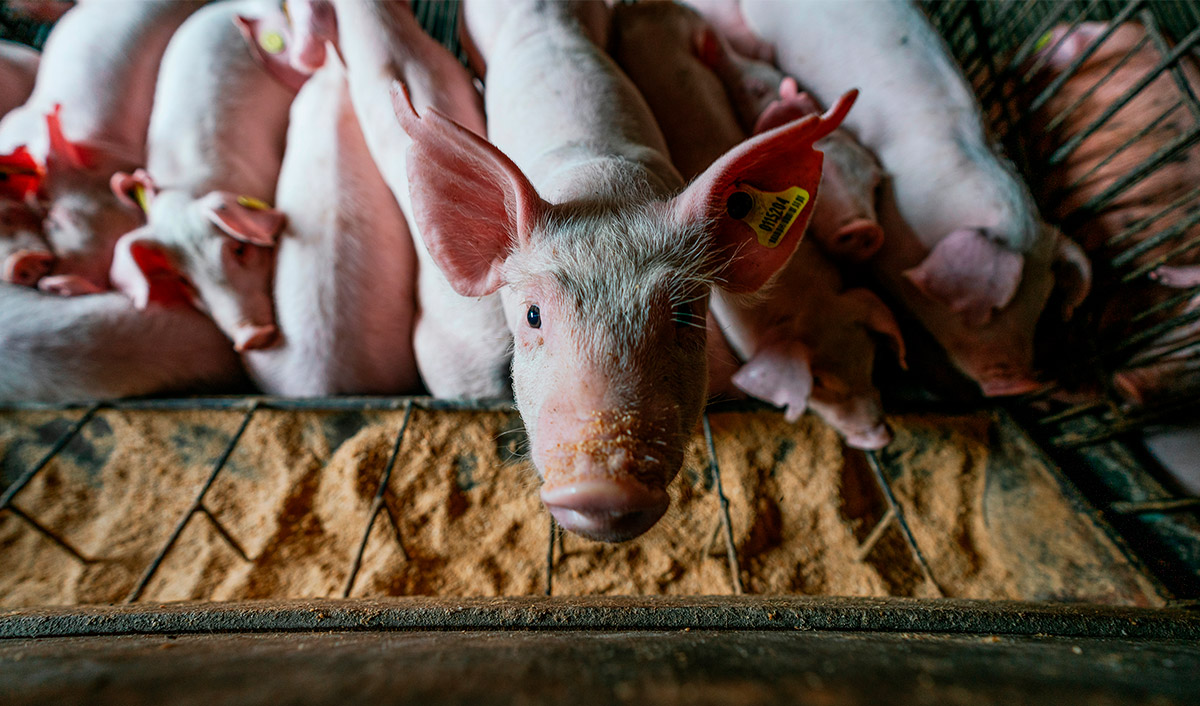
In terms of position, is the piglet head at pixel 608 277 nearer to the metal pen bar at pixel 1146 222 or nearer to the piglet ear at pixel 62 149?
the metal pen bar at pixel 1146 222

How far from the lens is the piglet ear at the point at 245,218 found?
204cm

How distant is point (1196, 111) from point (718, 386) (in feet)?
5.59

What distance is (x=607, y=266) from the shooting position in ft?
3.53

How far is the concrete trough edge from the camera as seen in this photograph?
33.7 inches

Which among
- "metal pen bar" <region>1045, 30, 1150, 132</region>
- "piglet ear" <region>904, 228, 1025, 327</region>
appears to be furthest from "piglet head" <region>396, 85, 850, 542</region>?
"metal pen bar" <region>1045, 30, 1150, 132</region>

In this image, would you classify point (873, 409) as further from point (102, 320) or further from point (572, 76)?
point (102, 320)

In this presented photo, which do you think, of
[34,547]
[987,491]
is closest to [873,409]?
[987,491]

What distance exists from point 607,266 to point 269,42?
9.95ft

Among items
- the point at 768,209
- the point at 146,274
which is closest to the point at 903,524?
the point at 768,209

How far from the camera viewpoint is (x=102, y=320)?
7.01 feet

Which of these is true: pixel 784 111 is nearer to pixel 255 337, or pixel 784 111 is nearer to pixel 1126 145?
pixel 1126 145

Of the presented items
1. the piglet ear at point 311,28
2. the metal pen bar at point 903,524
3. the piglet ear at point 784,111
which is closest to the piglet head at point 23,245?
the piglet ear at point 311,28

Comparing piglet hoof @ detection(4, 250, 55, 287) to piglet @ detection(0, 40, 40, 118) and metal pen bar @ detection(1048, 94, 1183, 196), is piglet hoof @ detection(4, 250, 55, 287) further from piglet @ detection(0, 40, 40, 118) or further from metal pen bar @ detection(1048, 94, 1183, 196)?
metal pen bar @ detection(1048, 94, 1183, 196)

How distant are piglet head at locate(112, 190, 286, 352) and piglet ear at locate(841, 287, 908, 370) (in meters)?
2.48
